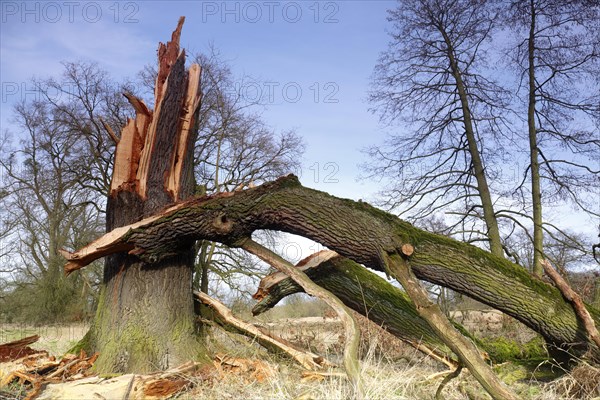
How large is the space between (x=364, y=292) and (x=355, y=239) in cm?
157

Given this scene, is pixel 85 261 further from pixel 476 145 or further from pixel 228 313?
pixel 476 145

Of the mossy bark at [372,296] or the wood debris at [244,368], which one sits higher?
the mossy bark at [372,296]

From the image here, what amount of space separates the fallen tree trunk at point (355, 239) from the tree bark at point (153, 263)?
0.40 metres

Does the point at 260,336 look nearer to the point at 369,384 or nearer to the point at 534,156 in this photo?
the point at 369,384

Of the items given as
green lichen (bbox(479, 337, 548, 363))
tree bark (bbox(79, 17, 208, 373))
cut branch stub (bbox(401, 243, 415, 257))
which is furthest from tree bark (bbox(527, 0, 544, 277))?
tree bark (bbox(79, 17, 208, 373))

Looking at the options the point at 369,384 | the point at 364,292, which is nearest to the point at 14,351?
the point at 364,292

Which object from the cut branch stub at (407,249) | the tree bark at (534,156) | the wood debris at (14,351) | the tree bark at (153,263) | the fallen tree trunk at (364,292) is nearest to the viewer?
the cut branch stub at (407,249)

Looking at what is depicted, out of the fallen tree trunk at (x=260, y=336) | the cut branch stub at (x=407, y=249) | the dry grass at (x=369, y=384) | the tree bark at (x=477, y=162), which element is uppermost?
the tree bark at (x=477, y=162)

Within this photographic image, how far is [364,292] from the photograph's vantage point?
6422mm

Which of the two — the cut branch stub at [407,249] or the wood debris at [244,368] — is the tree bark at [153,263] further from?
the cut branch stub at [407,249]

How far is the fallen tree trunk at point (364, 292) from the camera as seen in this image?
6254 mm

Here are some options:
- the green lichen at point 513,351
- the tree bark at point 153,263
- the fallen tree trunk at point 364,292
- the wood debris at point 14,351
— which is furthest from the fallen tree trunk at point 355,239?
the wood debris at point 14,351

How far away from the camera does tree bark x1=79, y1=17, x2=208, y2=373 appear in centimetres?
543

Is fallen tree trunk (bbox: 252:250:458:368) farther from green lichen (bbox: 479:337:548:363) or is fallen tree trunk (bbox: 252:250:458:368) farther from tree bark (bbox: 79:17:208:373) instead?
tree bark (bbox: 79:17:208:373)
